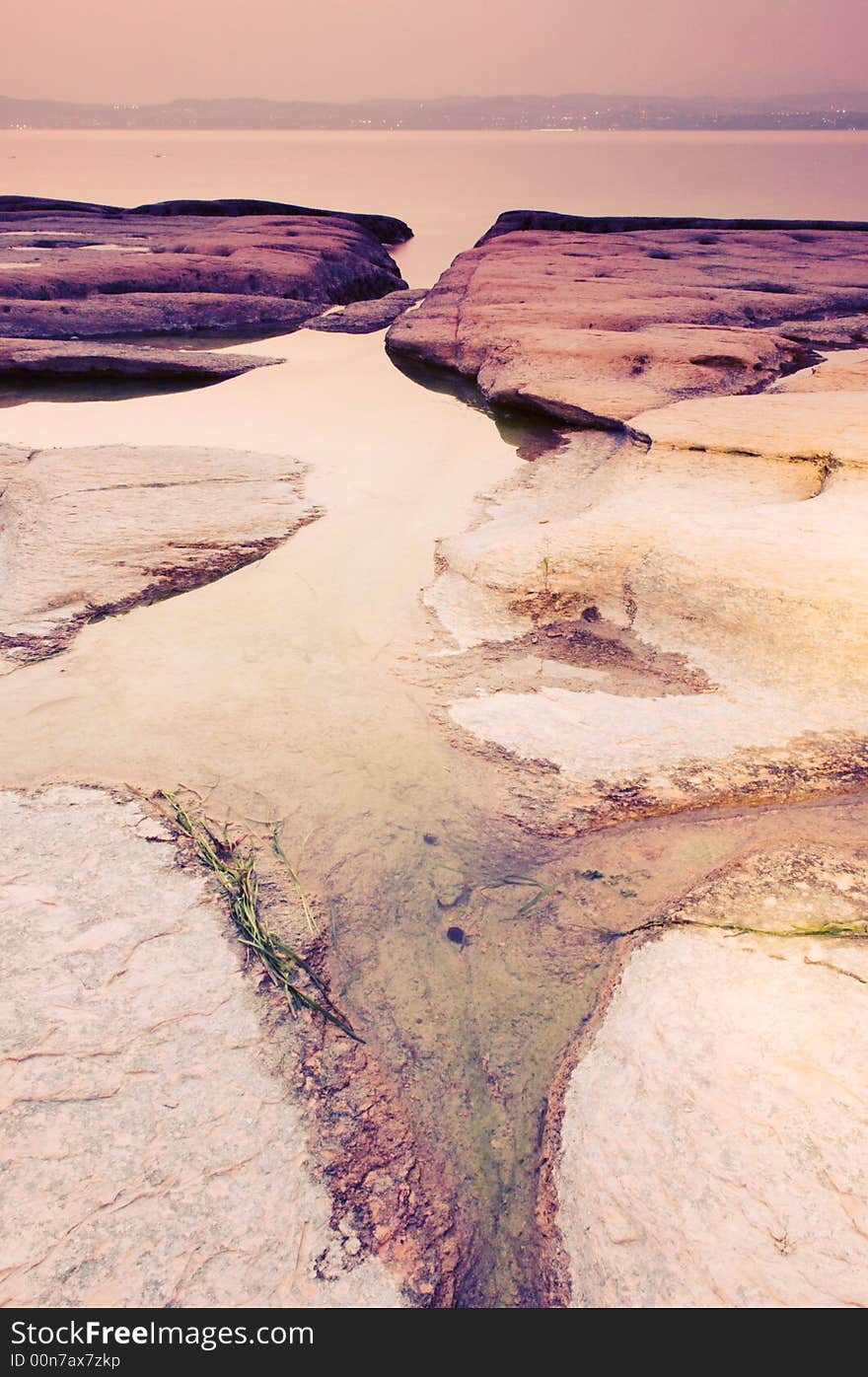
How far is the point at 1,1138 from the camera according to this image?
1.02m

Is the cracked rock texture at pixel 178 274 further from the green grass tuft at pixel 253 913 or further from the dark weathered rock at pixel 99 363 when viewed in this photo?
the green grass tuft at pixel 253 913

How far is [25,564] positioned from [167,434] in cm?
150

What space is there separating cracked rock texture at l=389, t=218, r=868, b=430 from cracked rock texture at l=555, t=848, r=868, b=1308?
232 cm

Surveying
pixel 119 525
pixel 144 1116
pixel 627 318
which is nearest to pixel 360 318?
pixel 627 318

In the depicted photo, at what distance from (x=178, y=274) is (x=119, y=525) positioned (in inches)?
176

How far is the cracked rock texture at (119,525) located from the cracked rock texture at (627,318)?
4.54ft

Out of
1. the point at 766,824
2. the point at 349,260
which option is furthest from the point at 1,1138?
the point at 349,260

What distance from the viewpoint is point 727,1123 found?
1.05 metres

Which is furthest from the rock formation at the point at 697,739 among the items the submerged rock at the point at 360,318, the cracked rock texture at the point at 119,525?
the submerged rock at the point at 360,318

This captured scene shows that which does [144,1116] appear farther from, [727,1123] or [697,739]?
[697,739]

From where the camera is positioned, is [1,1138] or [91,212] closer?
[1,1138]

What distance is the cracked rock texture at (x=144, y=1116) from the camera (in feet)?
3.02

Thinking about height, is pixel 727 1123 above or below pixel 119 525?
below
